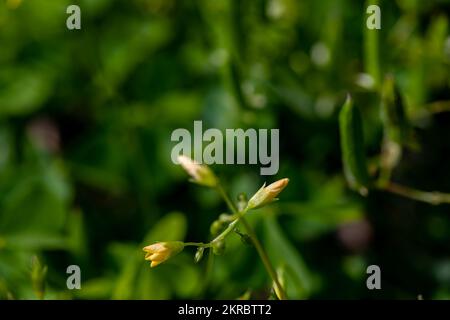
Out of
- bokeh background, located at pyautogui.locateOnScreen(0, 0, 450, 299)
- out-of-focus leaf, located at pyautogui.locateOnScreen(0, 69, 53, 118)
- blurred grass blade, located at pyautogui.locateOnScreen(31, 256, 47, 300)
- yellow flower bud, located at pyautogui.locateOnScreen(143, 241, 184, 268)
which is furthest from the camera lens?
out-of-focus leaf, located at pyautogui.locateOnScreen(0, 69, 53, 118)

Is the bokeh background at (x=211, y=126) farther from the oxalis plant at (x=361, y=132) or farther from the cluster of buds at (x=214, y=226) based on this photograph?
the cluster of buds at (x=214, y=226)

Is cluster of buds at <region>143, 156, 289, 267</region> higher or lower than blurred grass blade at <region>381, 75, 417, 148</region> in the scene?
lower

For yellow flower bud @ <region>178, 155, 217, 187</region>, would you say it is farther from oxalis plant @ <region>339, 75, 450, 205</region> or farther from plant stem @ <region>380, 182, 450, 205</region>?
plant stem @ <region>380, 182, 450, 205</region>

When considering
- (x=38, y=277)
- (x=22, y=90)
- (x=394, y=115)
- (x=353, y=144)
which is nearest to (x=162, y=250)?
(x=38, y=277)

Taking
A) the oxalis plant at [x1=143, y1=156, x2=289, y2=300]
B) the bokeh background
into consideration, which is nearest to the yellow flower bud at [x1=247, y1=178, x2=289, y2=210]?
the oxalis plant at [x1=143, y1=156, x2=289, y2=300]

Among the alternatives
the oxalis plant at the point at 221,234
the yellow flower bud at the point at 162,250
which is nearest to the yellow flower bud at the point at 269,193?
the oxalis plant at the point at 221,234
